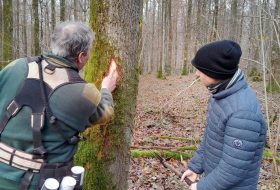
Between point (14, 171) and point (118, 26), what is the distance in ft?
5.43

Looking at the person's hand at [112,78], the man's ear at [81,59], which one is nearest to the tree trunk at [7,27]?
the person's hand at [112,78]

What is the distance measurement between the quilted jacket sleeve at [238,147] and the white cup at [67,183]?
3.61 feet

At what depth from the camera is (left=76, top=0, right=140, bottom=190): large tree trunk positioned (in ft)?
10.9

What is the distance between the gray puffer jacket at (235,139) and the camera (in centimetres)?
241

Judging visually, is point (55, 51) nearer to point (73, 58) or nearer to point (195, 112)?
point (73, 58)

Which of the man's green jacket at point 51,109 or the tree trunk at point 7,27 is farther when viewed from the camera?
the tree trunk at point 7,27

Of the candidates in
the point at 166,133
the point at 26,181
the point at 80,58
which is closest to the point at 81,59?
the point at 80,58

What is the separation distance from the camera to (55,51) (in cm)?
264

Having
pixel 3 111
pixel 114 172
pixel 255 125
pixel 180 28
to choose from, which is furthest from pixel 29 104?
pixel 180 28

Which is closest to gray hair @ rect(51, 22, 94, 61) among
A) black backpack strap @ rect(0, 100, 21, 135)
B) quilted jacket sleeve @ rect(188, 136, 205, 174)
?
black backpack strap @ rect(0, 100, 21, 135)

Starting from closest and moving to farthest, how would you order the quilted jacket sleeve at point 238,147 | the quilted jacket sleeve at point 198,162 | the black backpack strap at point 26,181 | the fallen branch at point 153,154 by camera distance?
1. the quilted jacket sleeve at point 238,147
2. the black backpack strap at point 26,181
3. the quilted jacket sleeve at point 198,162
4. the fallen branch at point 153,154

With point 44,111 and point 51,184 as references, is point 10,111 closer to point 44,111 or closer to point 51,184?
point 44,111

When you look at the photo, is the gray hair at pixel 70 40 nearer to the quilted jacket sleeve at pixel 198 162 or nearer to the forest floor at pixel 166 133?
the quilted jacket sleeve at pixel 198 162

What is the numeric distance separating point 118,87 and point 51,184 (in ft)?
4.16
